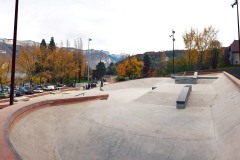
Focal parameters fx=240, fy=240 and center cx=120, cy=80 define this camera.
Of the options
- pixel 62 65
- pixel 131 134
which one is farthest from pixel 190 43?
pixel 131 134

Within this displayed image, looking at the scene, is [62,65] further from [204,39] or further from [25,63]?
[204,39]

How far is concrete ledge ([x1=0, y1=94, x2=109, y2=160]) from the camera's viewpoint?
18.9ft

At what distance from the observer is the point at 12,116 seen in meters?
9.23

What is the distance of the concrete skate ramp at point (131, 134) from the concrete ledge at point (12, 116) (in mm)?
315

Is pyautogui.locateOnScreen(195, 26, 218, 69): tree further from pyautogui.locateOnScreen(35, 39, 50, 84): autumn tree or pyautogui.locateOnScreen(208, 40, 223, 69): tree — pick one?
pyautogui.locateOnScreen(35, 39, 50, 84): autumn tree

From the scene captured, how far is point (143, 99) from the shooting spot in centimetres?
1842

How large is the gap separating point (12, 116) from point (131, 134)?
4905 mm

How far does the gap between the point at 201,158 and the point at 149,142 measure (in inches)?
85.1

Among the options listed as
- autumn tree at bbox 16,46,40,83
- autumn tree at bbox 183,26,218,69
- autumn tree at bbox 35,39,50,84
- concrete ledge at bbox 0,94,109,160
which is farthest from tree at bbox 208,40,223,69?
concrete ledge at bbox 0,94,109,160

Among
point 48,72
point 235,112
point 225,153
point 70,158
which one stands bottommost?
point 70,158

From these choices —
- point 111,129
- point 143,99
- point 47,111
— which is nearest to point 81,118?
point 47,111

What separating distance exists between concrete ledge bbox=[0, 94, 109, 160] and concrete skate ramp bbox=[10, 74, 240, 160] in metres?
0.31

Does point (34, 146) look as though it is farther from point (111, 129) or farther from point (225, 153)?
point (225, 153)

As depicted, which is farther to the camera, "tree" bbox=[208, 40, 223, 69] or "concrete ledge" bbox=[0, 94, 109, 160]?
"tree" bbox=[208, 40, 223, 69]
